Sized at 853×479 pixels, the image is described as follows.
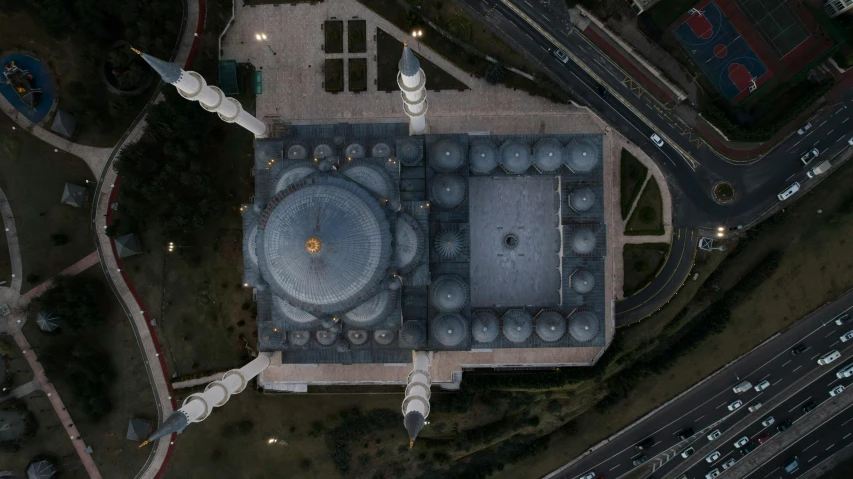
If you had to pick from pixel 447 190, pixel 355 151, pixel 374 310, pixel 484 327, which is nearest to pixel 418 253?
pixel 374 310

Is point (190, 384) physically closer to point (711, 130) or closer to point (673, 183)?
point (673, 183)

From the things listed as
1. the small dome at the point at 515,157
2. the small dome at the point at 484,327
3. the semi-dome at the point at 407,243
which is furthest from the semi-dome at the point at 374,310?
the small dome at the point at 515,157

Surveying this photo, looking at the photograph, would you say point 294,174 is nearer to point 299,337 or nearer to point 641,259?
point 299,337

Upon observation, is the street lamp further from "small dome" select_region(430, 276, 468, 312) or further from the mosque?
"small dome" select_region(430, 276, 468, 312)

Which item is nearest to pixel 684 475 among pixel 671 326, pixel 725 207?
pixel 671 326

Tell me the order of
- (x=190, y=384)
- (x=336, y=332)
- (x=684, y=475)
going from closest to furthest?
(x=336, y=332), (x=190, y=384), (x=684, y=475)

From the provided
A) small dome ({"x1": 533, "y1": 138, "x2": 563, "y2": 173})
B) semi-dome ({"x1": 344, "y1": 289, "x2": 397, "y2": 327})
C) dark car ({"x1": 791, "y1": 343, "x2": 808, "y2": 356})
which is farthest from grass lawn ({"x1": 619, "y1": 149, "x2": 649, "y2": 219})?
semi-dome ({"x1": 344, "y1": 289, "x2": 397, "y2": 327})
